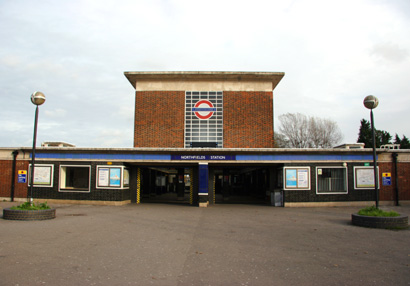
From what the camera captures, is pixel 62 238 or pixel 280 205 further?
pixel 280 205

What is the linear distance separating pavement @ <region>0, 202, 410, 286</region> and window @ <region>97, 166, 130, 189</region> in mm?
8341

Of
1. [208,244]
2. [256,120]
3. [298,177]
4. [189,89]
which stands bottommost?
[208,244]

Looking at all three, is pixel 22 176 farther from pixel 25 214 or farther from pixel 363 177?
pixel 363 177

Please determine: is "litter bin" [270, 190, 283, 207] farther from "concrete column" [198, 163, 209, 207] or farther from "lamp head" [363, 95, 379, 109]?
"lamp head" [363, 95, 379, 109]

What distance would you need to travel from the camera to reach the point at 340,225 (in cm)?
1169

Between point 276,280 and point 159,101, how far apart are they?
21.3 metres

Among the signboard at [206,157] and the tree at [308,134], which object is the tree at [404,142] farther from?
the signboard at [206,157]

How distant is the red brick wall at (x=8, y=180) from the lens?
67.5 feet

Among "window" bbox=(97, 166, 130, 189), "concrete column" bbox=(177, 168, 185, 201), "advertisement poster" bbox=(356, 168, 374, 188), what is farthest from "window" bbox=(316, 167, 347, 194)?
"concrete column" bbox=(177, 168, 185, 201)

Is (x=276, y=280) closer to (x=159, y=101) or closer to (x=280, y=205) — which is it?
(x=280, y=205)

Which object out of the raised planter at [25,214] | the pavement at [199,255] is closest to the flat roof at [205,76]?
the raised planter at [25,214]

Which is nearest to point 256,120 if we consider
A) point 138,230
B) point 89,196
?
point 89,196

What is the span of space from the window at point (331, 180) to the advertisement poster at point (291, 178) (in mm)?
1365

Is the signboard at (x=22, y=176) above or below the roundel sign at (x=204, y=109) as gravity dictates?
below
